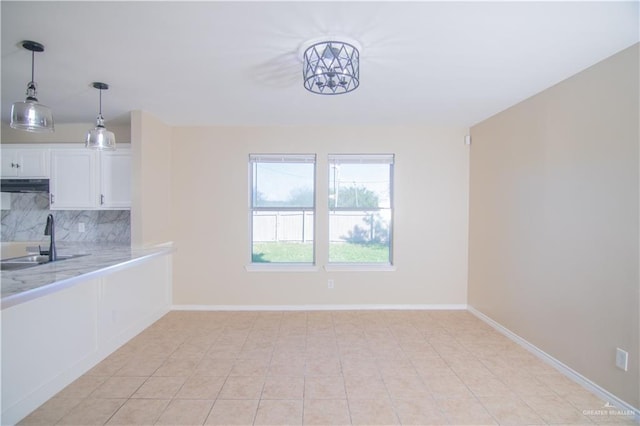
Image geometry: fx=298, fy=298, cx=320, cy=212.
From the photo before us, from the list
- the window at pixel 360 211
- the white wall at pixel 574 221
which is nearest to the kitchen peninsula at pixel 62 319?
the window at pixel 360 211

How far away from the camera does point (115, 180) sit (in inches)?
142

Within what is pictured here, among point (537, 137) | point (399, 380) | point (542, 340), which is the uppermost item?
point (537, 137)

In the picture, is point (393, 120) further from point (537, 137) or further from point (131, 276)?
point (131, 276)

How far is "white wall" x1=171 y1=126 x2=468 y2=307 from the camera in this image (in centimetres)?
400

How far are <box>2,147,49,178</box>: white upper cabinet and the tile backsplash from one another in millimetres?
353

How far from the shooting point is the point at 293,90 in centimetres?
277

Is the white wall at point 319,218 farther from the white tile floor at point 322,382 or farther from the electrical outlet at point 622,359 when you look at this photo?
the electrical outlet at point 622,359

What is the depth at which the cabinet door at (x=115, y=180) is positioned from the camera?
11.8ft

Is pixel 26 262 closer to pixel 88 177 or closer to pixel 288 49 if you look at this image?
pixel 88 177

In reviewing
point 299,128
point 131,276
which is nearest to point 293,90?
point 299,128

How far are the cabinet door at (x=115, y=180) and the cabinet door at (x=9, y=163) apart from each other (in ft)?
3.42

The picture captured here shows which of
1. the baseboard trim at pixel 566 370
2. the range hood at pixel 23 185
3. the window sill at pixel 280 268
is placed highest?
the range hood at pixel 23 185

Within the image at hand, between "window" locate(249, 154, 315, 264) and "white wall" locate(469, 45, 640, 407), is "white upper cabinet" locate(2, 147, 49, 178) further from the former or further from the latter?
"white wall" locate(469, 45, 640, 407)

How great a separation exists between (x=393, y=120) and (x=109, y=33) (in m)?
2.92
